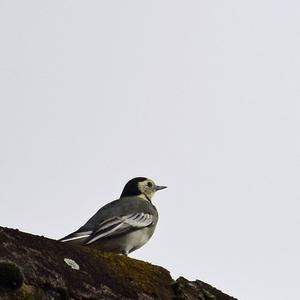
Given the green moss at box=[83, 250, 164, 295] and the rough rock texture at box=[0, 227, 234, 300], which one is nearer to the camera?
the rough rock texture at box=[0, 227, 234, 300]

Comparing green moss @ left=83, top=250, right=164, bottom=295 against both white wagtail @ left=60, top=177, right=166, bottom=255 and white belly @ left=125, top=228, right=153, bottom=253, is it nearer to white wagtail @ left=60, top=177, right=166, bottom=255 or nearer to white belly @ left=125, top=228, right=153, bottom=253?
white wagtail @ left=60, top=177, right=166, bottom=255

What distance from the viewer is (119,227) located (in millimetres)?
12336

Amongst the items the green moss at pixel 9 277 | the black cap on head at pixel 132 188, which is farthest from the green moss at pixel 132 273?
the black cap on head at pixel 132 188

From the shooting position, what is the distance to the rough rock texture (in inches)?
220

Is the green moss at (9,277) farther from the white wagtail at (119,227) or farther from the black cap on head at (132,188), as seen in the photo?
the black cap on head at (132,188)

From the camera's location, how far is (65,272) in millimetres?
6094

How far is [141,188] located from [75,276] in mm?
10348

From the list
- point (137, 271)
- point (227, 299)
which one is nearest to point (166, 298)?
point (137, 271)

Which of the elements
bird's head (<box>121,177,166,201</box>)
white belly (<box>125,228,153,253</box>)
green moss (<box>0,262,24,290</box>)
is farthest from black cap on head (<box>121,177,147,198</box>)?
green moss (<box>0,262,24,290</box>)

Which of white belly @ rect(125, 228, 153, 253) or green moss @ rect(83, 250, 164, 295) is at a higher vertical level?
white belly @ rect(125, 228, 153, 253)

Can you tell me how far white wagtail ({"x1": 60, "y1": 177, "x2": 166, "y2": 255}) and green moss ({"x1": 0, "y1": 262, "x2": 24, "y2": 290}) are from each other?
538cm

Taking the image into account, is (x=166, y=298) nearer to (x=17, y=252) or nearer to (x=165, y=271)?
(x=165, y=271)

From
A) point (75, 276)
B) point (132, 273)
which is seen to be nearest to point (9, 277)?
point (75, 276)

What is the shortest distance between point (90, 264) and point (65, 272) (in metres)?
0.53
